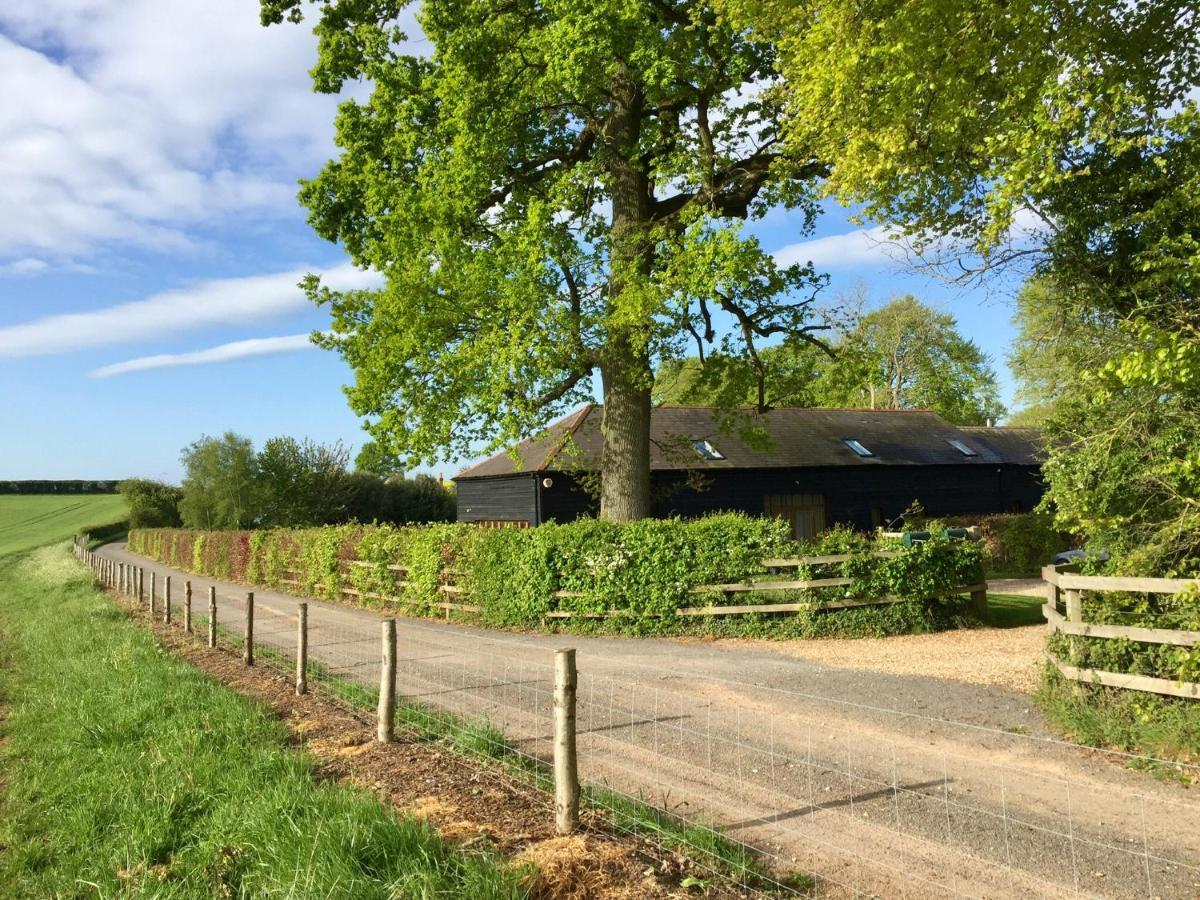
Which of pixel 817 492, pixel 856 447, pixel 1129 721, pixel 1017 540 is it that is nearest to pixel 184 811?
pixel 1129 721

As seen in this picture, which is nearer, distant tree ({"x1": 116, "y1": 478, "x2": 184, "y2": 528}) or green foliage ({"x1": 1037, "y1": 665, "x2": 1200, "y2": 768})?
green foliage ({"x1": 1037, "y1": 665, "x2": 1200, "y2": 768})

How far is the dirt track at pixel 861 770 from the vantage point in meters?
4.73

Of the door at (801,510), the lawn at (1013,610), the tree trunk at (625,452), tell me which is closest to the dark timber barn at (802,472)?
the door at (801,510)

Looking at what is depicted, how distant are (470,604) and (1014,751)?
1162 cm

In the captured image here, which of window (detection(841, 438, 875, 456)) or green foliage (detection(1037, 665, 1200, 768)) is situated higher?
window (detection(841, 438, 875, 456))

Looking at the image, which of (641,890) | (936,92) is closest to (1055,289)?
(936,92)

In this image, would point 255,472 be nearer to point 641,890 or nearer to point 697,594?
point 697,594

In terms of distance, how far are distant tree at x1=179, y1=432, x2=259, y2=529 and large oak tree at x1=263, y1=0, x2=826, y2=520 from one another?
2851 centimetres

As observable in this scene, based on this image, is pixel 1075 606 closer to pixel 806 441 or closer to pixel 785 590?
pixel 785 590

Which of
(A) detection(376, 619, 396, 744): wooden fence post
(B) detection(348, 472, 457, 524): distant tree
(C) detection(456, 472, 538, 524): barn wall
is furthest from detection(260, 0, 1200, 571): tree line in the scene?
(B) detection(348, 472, 457, 524): distant tree

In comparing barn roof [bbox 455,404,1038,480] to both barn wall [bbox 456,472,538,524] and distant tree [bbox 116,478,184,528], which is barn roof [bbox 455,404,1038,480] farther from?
distant tree [bbox 116,478,184,528]

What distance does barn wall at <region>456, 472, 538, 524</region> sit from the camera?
27641 millimetres

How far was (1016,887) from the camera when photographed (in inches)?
175

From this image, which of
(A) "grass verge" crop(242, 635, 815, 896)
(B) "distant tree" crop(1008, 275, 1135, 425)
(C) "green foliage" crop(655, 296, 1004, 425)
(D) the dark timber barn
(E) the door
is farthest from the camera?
(C) "green foliage" crop(655, 296, 1004, 425)
